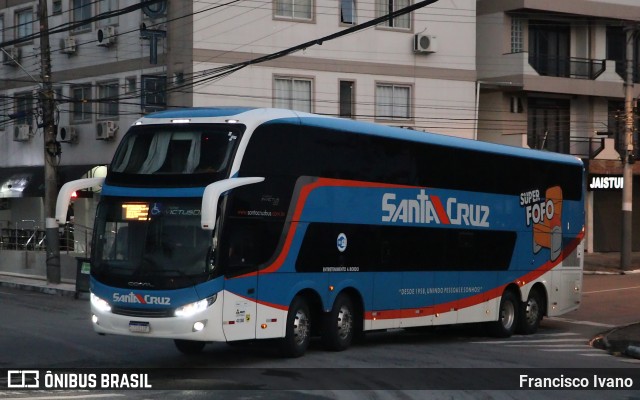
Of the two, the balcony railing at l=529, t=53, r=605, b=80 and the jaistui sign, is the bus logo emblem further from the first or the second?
the jaistui sign

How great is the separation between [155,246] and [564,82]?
1303 inches

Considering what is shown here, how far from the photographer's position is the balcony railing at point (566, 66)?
4572cm


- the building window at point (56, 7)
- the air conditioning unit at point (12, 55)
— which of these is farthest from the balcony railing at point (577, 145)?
the air conditioning unit at point (12, 55)

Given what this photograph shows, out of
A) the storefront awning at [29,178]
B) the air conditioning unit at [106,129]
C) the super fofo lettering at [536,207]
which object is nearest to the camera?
the super fofo lettering at [536,207]

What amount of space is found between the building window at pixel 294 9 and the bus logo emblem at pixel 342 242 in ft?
70.5

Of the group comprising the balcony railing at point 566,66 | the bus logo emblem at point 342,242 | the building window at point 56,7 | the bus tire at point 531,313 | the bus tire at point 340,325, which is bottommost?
the bus tire at point 531,313

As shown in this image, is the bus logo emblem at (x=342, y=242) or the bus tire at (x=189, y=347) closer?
the bus tire at (x=189, y=347)

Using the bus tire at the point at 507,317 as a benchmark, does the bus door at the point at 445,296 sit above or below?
above

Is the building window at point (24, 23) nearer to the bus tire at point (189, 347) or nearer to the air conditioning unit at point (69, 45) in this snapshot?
the air conditioning unit at point (69, 45)

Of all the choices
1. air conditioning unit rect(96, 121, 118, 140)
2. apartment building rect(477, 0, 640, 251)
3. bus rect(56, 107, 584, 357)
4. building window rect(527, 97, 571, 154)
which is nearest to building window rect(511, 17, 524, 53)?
apartment building rect(477, 0, 640, 251)

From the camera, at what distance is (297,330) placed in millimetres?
17188

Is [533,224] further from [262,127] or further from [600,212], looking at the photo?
[600,212]

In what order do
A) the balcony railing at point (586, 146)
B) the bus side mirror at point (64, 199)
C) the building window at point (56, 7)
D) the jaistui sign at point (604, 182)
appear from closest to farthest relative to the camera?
the bus side mirror at point (64, 199) → the building window at point (56, 7) → the balcony railing at point (586, 146) → the jaistui sign at point (604, 182)

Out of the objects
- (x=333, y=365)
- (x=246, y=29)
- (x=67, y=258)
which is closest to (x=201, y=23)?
(x=246, y=29)
